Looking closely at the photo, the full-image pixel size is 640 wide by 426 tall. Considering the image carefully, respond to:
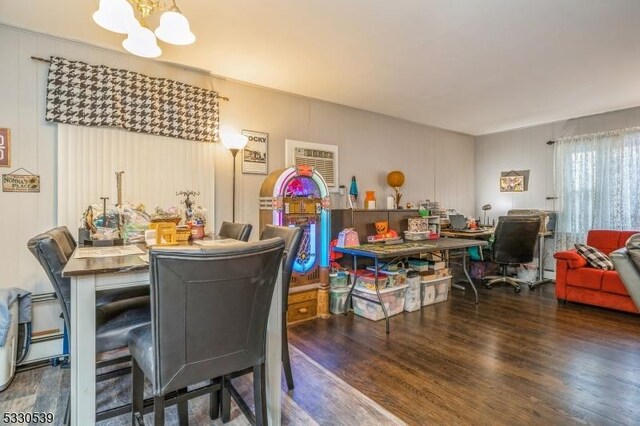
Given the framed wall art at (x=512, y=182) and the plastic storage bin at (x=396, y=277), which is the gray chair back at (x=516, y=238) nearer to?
the framed wall art at (x=512, y=182)

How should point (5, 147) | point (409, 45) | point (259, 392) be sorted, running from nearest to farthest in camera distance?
1. point (259, 392)
2. point (5, 147)
3. point (409, 45)

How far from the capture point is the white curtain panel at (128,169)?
8.87ft

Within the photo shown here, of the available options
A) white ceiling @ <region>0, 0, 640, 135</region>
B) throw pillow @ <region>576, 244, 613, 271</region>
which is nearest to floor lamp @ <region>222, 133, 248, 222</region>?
white ceiling @ <region>0, 0, 640, 135</region>

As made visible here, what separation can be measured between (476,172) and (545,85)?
2839 mm

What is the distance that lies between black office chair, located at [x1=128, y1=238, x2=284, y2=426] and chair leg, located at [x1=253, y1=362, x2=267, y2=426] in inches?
1.4

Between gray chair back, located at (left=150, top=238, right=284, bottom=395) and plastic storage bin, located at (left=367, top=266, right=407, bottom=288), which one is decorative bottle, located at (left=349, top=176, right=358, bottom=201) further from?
gray chair back, located at (left=150, top=238, right=284, bottom=395)

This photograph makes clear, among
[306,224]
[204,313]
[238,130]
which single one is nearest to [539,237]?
[306,224]

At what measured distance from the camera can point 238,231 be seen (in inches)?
103

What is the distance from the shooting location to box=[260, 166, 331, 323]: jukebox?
348 centimetres

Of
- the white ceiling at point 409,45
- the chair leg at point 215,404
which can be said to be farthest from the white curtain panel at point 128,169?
the chair leg at point 215,404

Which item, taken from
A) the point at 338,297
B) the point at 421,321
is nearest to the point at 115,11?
the point at 338,297

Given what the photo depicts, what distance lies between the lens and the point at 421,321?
141 inches

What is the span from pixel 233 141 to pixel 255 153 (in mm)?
428

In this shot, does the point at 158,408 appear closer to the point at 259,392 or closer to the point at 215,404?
the point at 259,392
